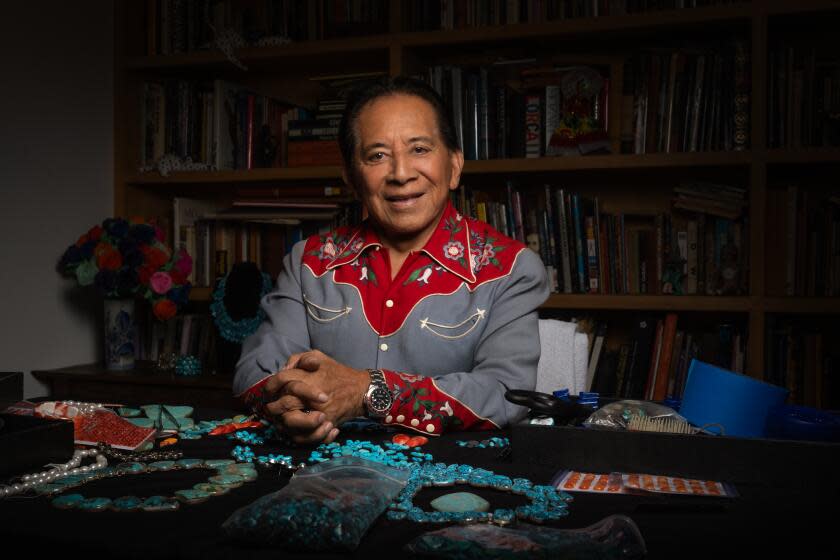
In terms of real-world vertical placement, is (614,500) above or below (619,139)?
below

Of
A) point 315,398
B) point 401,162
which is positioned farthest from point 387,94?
point 315,398

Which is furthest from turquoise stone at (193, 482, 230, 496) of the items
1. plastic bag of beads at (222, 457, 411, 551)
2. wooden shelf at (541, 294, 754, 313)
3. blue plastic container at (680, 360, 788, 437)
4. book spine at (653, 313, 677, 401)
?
book spine at (653, 313, 677, 401)

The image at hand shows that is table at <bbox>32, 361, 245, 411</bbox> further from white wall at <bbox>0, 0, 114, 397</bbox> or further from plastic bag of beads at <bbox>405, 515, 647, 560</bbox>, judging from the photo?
plastic bag of beads at <bbox>405, 515, 647, 560</bbox>

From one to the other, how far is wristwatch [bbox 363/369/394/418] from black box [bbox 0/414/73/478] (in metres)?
0.45

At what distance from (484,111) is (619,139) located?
1.67 ft

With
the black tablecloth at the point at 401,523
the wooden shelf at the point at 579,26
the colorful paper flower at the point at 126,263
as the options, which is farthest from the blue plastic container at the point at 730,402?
the colorful paper flower at the point at 126,263

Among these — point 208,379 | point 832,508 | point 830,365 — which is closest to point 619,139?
point 830,365

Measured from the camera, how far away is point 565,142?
2.67 metres

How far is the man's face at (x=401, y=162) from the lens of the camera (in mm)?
1684

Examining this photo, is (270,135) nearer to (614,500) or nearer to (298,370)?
(298,370)

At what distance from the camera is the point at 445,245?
5.65ft

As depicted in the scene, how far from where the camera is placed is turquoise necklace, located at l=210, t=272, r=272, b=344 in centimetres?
278

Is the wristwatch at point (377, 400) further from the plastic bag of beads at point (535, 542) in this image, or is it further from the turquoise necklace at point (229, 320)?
the turquoise necklace at point (229, 320)

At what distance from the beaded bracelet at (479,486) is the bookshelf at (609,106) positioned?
5.63 ft
